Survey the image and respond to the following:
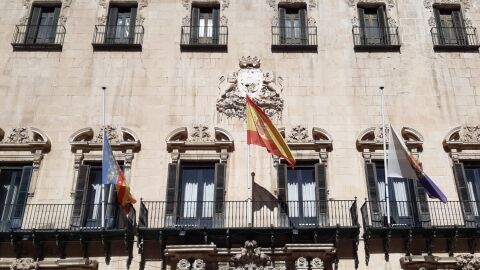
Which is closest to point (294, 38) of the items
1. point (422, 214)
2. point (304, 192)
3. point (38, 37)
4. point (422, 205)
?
point (304, 192)

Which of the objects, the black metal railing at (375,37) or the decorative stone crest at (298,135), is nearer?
the decorative stone crest at (298,135)

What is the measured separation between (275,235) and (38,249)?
271 inches

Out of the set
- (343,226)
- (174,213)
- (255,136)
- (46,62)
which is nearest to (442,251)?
(343,226)

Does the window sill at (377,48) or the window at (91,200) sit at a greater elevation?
the window sill at (377,48)

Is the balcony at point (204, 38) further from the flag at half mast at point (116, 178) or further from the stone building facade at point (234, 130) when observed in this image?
the flag at half mast at point (116, 178)

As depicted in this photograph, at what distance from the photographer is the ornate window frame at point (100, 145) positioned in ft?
68.2

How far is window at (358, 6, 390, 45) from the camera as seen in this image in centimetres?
2345

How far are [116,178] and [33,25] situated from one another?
8.30 metres

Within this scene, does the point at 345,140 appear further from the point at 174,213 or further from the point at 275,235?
the point at 174,213

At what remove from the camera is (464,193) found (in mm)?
19953

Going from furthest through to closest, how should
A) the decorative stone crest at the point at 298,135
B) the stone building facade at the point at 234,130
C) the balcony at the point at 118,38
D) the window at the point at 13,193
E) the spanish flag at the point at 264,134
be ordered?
the balcony at the point at 118,38 → the decorative stone crest at the point at 298,135 → the window at the point at 13,193 → the spanish flag at the point at 264,134 → the stone building facade at the point at 234,130

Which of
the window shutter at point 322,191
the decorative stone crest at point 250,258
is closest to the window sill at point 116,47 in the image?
the window shutter at point 322,191

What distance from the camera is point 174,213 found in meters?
19.5

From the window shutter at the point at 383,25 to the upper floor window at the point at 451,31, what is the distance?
1.68 m
